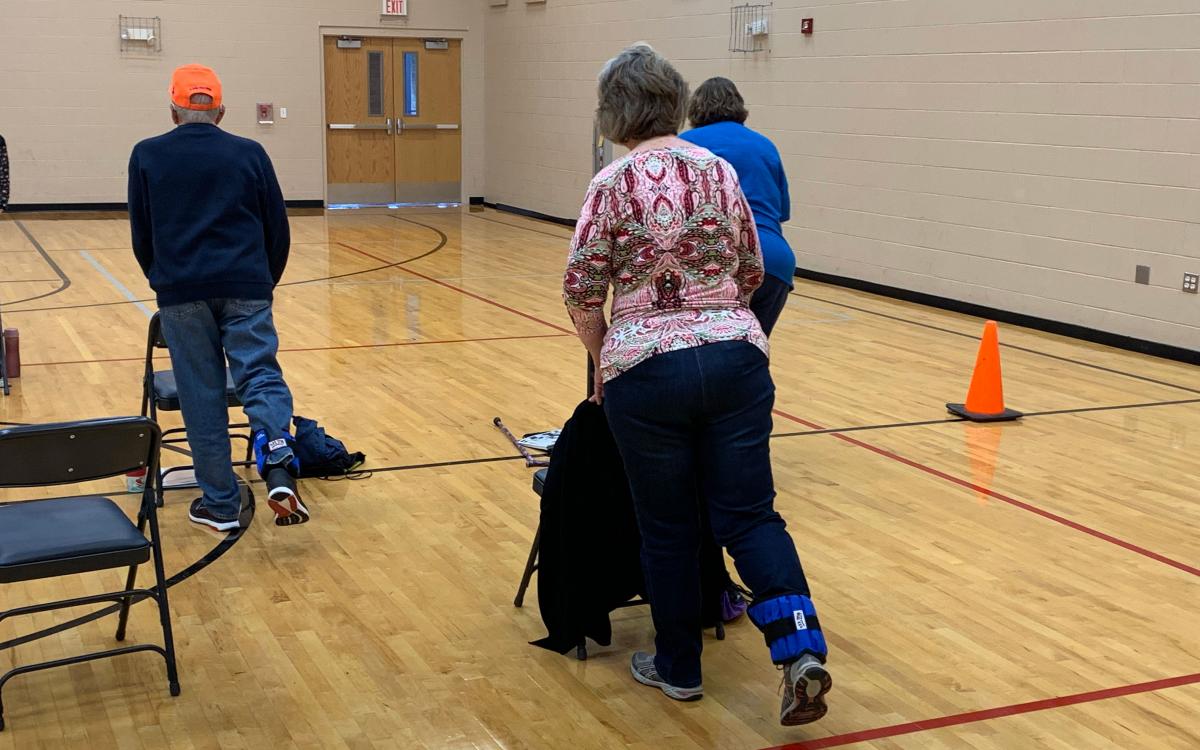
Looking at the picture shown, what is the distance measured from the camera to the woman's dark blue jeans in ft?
8.73

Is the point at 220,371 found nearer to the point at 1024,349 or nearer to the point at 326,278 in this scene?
the point at 1024,349

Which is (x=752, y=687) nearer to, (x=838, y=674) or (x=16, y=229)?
(x=838, y=674)

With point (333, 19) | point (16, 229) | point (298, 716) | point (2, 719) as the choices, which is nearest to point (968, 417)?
point (298, 716)

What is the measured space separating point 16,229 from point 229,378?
941 centimetres

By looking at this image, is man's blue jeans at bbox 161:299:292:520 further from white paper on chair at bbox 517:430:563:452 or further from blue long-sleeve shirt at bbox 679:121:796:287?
blue long-sleeve shirt at bbox 679:121:796:287

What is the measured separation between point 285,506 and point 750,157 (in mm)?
1778

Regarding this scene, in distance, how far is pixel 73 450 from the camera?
9.05 feet

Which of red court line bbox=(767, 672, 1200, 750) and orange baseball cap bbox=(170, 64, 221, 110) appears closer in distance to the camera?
red court line bbox=(767, 672, 1200, 750)

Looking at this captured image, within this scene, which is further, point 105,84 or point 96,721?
point 105,84

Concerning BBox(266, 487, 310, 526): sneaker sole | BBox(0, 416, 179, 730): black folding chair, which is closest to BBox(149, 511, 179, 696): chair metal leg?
Answer: BBox(0, 416, 179, 730): black folding chair

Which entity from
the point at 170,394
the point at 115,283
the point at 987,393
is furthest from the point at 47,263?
the point at 987,393

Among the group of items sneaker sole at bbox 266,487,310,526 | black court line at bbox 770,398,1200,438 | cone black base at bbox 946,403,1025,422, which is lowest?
black court line at bbox 770,398,1200,438

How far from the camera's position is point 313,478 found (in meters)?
4.71

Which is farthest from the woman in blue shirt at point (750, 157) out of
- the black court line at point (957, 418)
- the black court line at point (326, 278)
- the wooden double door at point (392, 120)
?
the wooden double door at point (392, 120)
